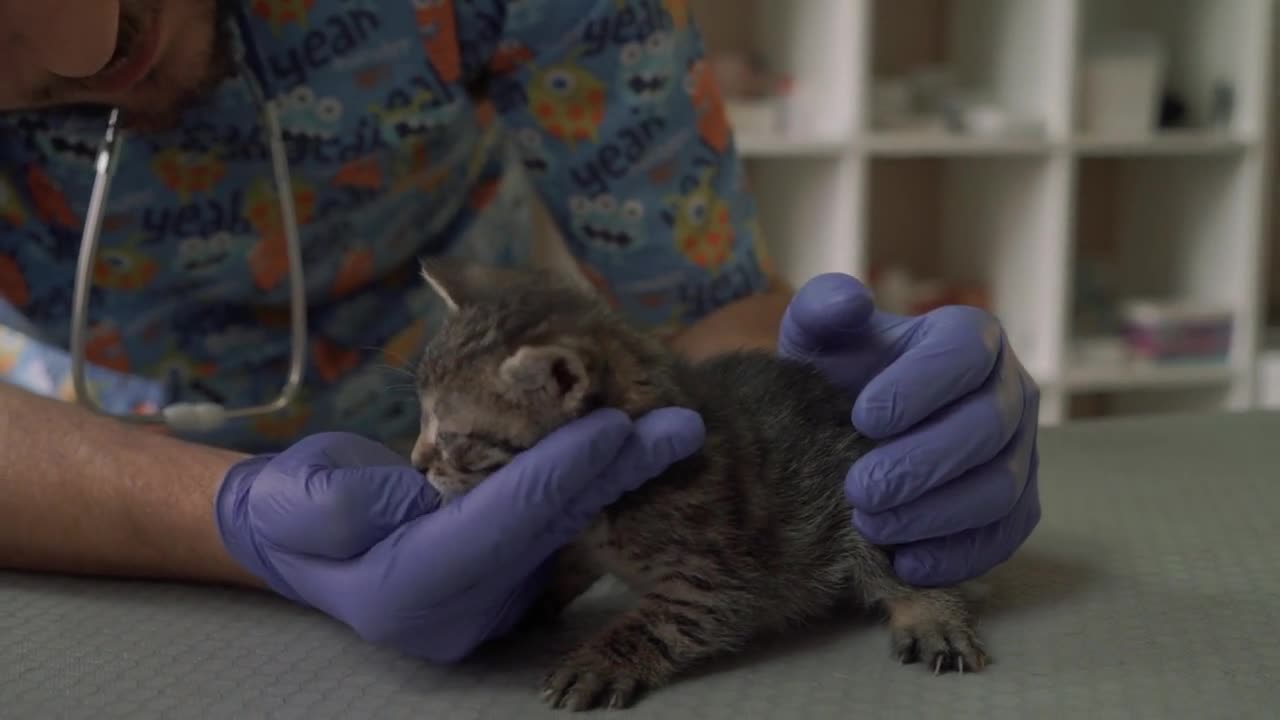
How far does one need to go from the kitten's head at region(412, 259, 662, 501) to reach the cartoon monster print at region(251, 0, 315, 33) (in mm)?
457

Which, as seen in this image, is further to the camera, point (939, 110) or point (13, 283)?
point (939, 110)

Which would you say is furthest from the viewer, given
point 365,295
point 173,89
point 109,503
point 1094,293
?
point 1094,293

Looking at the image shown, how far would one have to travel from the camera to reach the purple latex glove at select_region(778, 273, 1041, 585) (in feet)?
2.94

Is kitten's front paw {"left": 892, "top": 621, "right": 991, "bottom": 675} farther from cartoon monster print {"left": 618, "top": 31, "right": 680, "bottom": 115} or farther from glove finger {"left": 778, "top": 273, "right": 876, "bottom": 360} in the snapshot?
cartoon monster print {"left": 618, "top": 31, "right": 680, "bottom": 115}

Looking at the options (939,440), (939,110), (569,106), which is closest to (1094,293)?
(939,110)

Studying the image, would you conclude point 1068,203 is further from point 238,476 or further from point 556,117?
point 238,476

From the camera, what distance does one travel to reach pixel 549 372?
2.66 feet

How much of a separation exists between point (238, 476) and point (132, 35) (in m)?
0.41

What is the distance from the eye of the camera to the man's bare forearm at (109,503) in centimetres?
99

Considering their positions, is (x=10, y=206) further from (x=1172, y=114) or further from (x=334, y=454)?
(x=1172, y=114)

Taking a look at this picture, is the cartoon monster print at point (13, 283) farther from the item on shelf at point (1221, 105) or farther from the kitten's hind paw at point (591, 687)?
the item on shelf at point (1221, 105)

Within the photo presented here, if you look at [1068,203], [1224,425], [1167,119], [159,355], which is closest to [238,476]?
[159,355]

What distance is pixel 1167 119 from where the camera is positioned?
2.63 m

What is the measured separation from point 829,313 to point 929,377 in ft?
0.30
